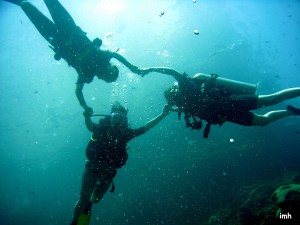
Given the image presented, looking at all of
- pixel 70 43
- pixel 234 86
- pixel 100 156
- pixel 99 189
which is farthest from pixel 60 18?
pixel 234 86

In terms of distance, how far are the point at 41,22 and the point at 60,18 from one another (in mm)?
614

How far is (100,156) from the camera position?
20.8 ft

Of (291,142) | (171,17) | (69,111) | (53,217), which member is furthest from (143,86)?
(291,142)

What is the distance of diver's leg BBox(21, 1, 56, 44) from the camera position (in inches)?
274

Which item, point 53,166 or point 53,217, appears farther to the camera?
point 53,166

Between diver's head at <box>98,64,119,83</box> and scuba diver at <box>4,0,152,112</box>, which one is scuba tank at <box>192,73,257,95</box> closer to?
scuba diver at <box>4,0,152,112</box>

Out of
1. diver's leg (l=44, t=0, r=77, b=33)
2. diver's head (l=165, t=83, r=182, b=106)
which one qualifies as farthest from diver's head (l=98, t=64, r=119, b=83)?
diver's head (l=165, t=83, r=182, b=106)

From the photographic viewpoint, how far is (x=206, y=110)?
5801mm

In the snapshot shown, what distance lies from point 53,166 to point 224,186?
83.4 m

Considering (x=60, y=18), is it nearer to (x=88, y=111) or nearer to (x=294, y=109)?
(x=88, y=111)

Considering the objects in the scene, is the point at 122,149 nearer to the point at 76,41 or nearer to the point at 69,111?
the point at 76,41

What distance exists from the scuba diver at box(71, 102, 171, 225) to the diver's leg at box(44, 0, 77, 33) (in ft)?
8.68

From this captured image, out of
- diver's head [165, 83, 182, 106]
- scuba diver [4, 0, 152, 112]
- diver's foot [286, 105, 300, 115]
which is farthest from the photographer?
scuba diver [4, 0, 152, 112]

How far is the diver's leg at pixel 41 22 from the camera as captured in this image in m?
6.96
